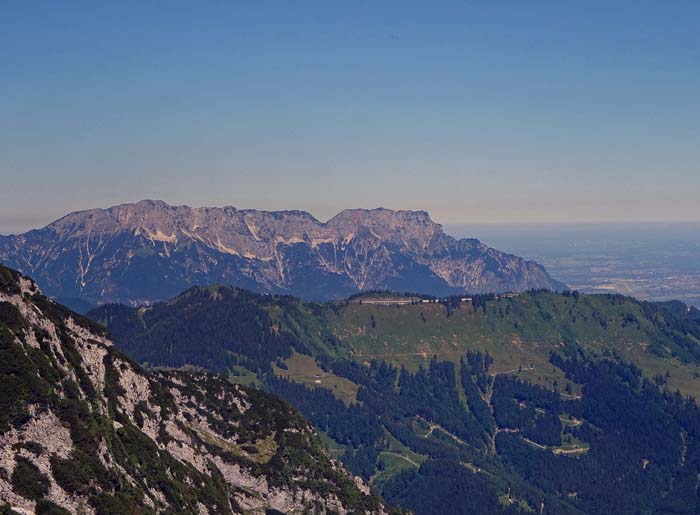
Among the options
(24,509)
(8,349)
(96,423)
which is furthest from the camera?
(96,423)

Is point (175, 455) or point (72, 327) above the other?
point (72, 327)

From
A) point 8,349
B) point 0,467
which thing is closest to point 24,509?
point 0,467

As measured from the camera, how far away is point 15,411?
13112 centimetres

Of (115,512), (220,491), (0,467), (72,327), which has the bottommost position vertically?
(220,491)

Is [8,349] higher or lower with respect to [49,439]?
higher

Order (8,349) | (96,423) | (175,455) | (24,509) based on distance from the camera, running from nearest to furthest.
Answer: (24,509) < (8,349) < (96,423) < (175,455)

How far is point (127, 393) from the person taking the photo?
621 feet

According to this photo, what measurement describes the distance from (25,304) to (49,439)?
107 ft

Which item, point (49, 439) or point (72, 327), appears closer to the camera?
point (49, 439)

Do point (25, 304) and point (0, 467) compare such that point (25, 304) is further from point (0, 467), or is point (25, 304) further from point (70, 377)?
point (0, 467)

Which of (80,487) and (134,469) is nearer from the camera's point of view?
(80,487)

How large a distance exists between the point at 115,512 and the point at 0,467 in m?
19.8

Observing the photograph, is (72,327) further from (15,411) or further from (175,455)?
(15,411)

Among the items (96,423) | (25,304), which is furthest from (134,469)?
(25,304)
